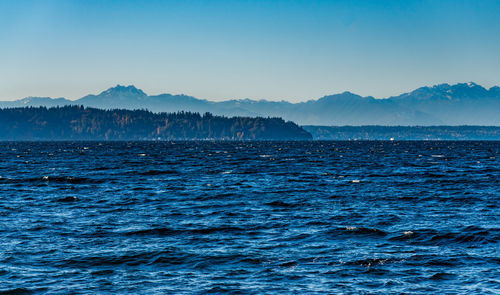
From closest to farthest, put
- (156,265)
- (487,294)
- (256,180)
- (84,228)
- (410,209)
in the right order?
(487,294) < (156,265) < (84,228) < (410,209) < (256,180)

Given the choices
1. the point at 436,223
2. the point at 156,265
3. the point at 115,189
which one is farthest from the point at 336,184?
the point at 156,265

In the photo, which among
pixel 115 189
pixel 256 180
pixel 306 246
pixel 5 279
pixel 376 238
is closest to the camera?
pixel 5 279

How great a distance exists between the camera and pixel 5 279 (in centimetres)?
1805

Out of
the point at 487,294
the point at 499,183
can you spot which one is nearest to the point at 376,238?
the point at 487,294

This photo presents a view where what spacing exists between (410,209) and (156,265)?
17749mm

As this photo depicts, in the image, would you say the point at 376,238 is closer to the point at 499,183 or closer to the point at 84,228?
the point at 84,228

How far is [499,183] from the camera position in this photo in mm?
49344

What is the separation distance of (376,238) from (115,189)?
26021mm

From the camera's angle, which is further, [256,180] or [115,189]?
[256,180]

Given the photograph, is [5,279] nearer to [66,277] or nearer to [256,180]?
[66,277]

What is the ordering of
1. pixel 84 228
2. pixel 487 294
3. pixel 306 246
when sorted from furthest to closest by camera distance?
pixel 84 228 < pixel 306 246 < pixel 487 294

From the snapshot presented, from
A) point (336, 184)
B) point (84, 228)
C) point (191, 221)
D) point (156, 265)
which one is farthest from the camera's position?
point (336, 184)

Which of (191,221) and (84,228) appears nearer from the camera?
(84,228)

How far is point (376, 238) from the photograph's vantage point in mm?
24328
